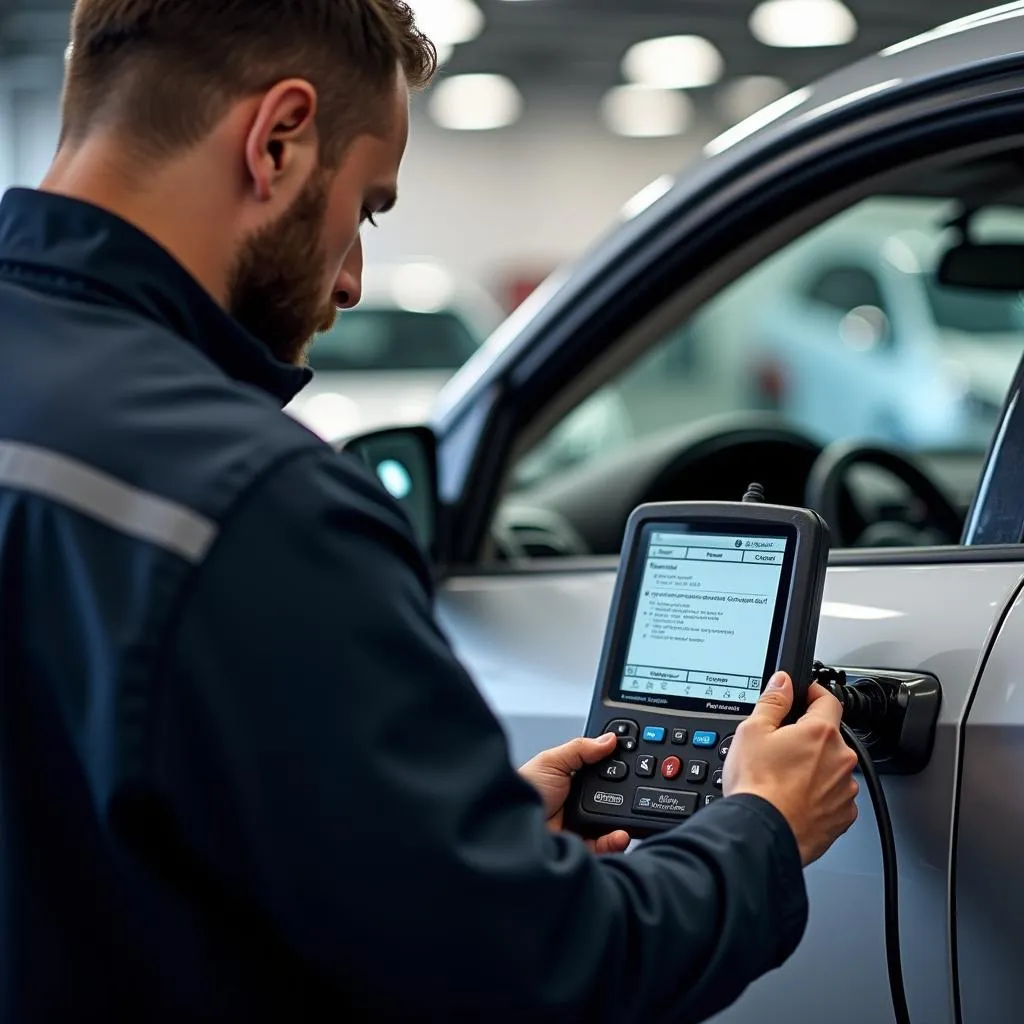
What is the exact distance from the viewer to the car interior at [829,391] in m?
2.85

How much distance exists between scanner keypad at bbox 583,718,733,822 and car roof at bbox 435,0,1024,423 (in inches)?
28.3

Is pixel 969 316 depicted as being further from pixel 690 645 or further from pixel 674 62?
pixel 690 645

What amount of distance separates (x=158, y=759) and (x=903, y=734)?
27.9 inches

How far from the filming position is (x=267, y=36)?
1.22m

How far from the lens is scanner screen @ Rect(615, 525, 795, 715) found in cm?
148

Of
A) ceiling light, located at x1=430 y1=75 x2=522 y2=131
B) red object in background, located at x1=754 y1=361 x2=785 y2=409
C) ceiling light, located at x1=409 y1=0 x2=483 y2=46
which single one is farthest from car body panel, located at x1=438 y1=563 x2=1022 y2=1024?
ceiling light, located at x1=430 y1=75 x2=522 y2=131

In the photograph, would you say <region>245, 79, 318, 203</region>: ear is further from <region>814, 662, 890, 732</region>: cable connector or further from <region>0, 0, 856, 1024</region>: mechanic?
<region>814, 662, 890, 732</region>: cable connector

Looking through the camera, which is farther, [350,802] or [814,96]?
[814,96]

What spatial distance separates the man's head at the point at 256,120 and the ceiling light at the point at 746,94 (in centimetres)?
1539

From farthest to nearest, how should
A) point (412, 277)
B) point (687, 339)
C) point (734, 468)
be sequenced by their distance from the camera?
point (687, 339)
point (412, 277)
point (734, 468)

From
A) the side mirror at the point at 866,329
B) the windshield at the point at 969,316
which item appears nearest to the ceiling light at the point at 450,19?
the side mirror at the point at 866,329

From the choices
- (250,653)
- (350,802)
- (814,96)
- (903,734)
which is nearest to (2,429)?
(250,653)

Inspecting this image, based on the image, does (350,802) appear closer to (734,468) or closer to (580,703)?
(580,703)

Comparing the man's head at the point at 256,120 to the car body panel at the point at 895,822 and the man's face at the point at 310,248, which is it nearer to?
the man's face at the point at 310,248
